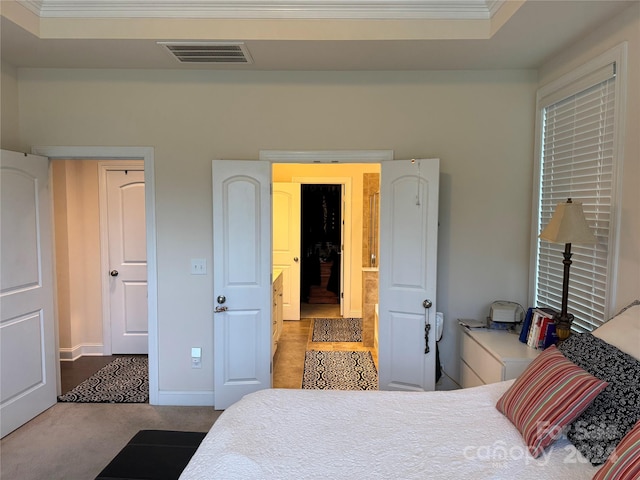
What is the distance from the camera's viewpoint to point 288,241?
19.6 ft

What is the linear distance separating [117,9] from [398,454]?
117 inches

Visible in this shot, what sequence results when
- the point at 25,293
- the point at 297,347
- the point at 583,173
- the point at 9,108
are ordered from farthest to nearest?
the point at 297,347 < the point at 9,108 < the point at 25,293 < the point at 583,173

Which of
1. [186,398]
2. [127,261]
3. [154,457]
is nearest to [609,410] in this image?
[154,457]

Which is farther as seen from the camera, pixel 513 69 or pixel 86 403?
pixel 86 403

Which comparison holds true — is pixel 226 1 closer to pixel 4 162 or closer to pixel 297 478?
pixel 4 162

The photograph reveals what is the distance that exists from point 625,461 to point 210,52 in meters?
3.05

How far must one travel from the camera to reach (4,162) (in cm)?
279

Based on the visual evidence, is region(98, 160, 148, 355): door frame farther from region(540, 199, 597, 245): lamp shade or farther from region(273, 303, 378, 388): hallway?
region(540, 199, 597, 245): lamp shade

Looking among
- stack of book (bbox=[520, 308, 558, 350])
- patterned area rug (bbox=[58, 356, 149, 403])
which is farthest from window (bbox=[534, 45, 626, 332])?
patterned area rug (bbox=[58, 356, 149, 403])

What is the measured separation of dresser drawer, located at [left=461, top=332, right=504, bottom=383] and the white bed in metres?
0.62

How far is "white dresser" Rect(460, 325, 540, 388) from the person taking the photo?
2.39 metres

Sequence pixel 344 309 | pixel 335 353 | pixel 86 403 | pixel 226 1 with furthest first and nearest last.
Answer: pixel 344 309
pixel 335 353
pixel 86 403
pixel 226 1

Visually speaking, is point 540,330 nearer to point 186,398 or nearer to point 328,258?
point 186,398

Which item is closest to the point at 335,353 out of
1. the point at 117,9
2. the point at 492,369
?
the point at 492,369
